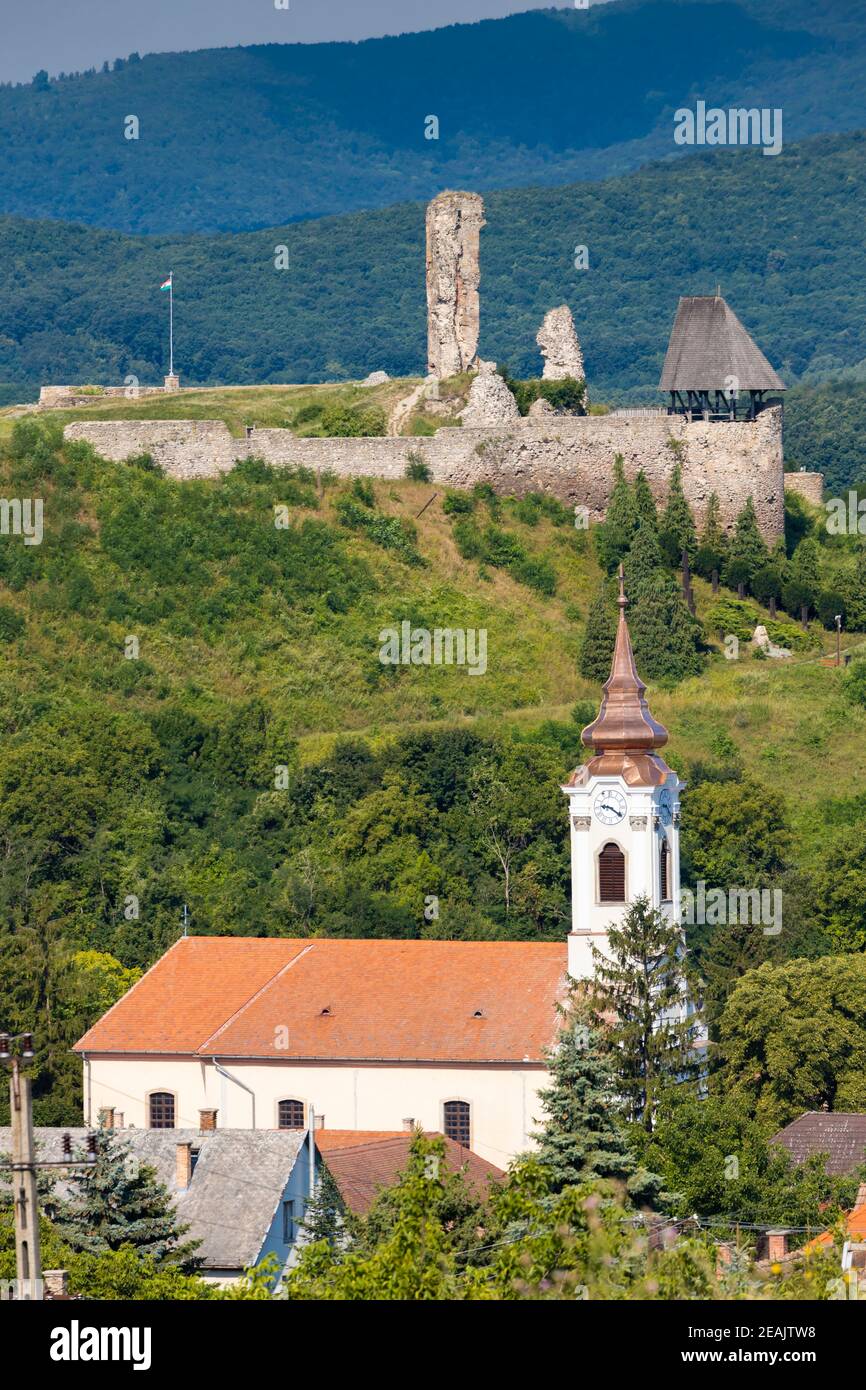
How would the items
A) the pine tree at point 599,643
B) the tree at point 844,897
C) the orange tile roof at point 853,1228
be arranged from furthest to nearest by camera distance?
1. the pine tree at point 599,643
2. the tree at point 844,897
3. the orange tile roof at point 853,1228

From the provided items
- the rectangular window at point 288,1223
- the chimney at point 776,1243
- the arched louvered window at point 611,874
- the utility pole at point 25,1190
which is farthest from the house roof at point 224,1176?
the utility pole at point 25,1190

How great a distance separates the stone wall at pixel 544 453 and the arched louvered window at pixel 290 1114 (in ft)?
78.2

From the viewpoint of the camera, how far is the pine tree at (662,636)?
63406mm

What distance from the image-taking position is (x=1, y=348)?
159 meters

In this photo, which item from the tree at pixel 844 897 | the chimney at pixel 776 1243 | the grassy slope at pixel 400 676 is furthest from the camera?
the grassy slope at pixel 400 676

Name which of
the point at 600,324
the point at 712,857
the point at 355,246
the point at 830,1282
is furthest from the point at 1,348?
the point at 830,1282

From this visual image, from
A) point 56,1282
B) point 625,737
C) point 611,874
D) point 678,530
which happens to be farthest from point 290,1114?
point 678,530

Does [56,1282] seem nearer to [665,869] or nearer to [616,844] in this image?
[616,844]

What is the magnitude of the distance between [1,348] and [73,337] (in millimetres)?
4363

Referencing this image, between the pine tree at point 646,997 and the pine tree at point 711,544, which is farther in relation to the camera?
the pine tree at point 711,544

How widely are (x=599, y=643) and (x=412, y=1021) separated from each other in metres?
19.2

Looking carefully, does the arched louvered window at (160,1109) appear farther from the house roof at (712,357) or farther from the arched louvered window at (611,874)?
the house roof at (712,357)

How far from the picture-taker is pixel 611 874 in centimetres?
4522

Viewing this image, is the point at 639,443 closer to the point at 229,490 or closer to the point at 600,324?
the point at 229,490
